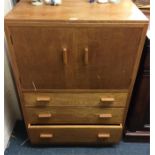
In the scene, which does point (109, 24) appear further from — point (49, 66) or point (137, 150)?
point (137, 150)

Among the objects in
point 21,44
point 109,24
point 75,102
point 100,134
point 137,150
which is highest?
point 109,24

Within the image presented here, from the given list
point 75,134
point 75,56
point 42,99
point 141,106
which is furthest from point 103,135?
point 75,56

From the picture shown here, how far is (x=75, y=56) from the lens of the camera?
41.3 inches

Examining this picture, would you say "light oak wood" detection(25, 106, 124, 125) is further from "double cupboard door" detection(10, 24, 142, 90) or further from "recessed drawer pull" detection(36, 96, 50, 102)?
"double cupboard door" detection(10, 24, 142, 90)

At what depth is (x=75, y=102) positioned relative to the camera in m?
1.25

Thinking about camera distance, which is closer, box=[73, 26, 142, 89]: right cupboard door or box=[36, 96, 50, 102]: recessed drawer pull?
box=[73, 26, 142, 89]: right cupboard door

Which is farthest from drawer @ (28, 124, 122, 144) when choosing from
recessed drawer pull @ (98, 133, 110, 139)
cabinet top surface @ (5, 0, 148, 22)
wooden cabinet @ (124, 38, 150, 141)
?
cabinet top surface @ (5, 0, 148, 22)

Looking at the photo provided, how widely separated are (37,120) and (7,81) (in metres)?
0.36

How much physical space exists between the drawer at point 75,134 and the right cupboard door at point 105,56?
337mm

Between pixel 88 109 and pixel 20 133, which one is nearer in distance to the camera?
pixel 88 109

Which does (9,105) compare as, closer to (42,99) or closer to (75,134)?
(42,99)

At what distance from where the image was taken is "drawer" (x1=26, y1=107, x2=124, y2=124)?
1280 mm

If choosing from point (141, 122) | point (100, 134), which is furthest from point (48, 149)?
point (141, 122)

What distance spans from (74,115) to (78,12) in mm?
657
